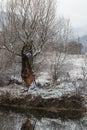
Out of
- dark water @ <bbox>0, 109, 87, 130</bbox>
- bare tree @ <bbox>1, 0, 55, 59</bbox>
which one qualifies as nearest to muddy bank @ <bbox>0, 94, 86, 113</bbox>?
dark water @ <bbox>0, 109, 87, 130</bbox>

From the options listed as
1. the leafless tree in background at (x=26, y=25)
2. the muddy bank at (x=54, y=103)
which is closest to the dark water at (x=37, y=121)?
the muddy bank at (x=54, y=103)

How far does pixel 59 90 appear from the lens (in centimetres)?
2577

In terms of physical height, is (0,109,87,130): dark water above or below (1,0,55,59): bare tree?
below

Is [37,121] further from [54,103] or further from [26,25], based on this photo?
[26,25]

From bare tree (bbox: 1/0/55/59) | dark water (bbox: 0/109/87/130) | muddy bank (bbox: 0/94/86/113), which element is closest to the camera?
dark water (bbox: 0/109/87/130)

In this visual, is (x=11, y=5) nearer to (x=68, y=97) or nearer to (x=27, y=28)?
(x=27, y=28)

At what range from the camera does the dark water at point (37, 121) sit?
705 inches

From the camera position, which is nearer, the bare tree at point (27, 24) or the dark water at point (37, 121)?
the dark water at point (37, 121)

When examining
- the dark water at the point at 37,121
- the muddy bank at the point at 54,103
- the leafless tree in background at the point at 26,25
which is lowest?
the muddy bank at the point at 54,103

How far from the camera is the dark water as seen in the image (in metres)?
17.9

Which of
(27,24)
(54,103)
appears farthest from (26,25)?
(54,103)

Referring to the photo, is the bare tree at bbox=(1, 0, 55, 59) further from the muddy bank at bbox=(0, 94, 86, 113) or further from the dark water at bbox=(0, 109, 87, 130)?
the dark water at bbox=(0, 109, 87, 130)

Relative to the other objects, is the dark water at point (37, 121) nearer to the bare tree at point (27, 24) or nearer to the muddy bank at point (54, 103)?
the muddy bank at point (54, 103)

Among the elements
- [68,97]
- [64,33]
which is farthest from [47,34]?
[64,33]
